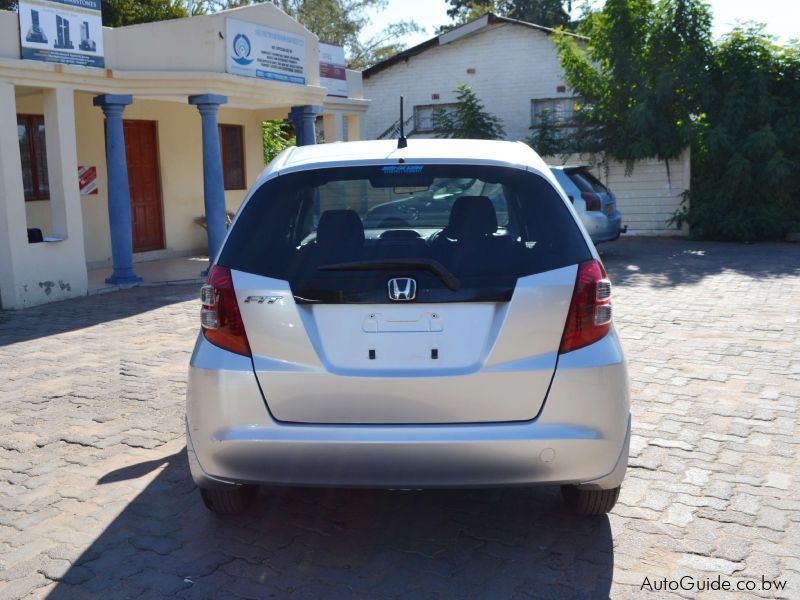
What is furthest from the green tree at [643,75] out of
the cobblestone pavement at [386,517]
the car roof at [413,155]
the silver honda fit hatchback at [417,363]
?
the silver honda fit hatchback at [417,363]

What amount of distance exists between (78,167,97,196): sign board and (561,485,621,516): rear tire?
40.3 ft

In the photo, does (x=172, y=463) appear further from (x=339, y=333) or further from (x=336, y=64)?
(x=336, y=64)

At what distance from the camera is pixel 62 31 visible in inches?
450

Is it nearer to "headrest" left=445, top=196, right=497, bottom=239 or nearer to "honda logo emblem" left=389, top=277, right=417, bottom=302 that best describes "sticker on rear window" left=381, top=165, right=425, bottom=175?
"headrest" left=445, top=196, right=497, bottom=239

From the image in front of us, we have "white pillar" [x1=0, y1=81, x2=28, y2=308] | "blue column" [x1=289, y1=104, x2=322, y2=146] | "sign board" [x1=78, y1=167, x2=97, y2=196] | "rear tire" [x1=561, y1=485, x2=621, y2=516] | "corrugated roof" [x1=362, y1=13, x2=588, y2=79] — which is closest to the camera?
"rear tire" [x1=561, y1=485, x2=621, y2=516]

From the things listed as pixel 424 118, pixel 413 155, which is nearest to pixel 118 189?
pixel 413 155

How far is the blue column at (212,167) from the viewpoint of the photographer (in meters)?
13.1

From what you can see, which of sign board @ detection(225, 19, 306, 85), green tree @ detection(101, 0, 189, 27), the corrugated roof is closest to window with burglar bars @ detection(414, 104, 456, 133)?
the corrugated roof

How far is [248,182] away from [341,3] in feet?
88.6

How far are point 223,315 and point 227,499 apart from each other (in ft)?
3.33

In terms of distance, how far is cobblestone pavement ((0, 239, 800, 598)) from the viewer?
363 cm

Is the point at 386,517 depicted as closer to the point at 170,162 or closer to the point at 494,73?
the point at 170,162

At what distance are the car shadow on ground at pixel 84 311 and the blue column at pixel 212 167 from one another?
1111 mm

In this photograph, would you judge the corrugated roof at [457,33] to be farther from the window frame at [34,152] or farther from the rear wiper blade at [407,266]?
the rear wiper blade at [407,266]
